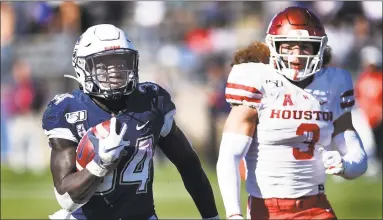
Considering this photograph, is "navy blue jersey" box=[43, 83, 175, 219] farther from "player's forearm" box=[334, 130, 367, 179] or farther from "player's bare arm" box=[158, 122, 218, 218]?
"player's forearm" box=[334, 130, 367, 179]

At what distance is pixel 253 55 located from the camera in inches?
190

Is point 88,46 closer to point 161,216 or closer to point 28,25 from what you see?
point 161,216

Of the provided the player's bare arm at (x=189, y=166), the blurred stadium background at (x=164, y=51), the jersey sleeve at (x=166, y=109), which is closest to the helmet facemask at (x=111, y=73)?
the jersey sleeve at (x=166, y=109)

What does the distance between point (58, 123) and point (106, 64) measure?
350mm

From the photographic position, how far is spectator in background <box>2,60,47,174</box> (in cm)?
1437

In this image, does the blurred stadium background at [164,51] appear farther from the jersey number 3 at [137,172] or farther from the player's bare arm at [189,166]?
the jersey number 3 at [137,172]

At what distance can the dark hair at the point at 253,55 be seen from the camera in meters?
4.80

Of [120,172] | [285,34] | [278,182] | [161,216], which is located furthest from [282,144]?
[161,216]

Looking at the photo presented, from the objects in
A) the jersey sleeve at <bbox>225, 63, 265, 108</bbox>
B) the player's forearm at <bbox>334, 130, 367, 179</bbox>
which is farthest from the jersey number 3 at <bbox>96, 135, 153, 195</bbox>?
the player's forearm at <bbox>334, 130, 367, 179</bbox>

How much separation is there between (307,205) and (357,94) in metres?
8.23

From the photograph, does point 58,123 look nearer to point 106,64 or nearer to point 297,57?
point 106,64

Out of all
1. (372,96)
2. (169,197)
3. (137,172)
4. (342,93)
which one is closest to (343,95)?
(342,93)

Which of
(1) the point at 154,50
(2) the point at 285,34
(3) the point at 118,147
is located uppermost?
(2) the point at 285,34

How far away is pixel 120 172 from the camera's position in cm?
413
